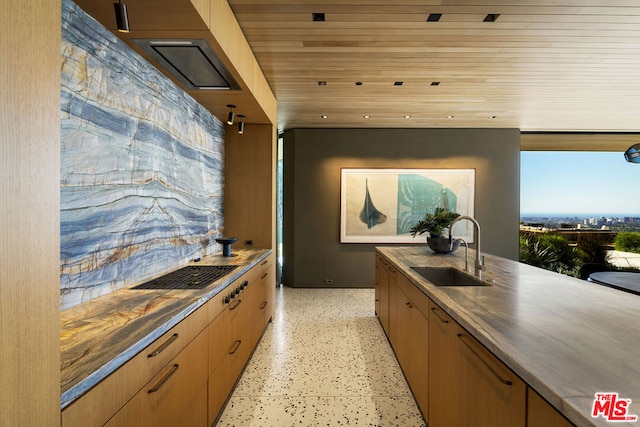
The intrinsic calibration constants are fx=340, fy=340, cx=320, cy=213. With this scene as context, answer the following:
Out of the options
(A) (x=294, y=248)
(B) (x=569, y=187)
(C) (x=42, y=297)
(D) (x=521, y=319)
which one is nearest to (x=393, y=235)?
(A) (x=294, y=248)

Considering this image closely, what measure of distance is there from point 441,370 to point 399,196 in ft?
14.1

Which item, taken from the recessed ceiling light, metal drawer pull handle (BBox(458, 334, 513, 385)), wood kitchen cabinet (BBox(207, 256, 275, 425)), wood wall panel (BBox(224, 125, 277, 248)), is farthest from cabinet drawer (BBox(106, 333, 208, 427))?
the recessed ceiling light

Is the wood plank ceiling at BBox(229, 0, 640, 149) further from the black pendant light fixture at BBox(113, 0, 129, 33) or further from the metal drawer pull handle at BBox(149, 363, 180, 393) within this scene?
the metal drawer pull handle at BBox(149, 363, 180, 393)

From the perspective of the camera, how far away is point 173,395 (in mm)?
1411

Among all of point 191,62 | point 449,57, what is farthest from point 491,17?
point 191,62

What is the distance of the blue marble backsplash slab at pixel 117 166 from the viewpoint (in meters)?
1.59

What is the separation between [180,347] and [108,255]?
2.48 feet

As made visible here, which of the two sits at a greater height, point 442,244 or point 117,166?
point 117,166

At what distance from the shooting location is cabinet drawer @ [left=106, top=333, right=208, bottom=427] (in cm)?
114

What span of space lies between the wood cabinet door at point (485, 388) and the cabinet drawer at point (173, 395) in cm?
120

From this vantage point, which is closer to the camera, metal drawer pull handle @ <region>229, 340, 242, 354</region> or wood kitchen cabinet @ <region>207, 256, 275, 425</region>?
wood kitchen cabinet @ <region>207, 256, 275, 425</region>

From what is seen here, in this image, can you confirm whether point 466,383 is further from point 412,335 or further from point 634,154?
point 634,154

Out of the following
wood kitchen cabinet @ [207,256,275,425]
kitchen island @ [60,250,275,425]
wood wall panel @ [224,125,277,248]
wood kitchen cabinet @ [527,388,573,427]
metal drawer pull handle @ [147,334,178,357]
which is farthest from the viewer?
wood wall panel @ [224,125,277,248]

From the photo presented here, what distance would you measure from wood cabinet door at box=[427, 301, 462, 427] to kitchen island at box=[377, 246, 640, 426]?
82mm
